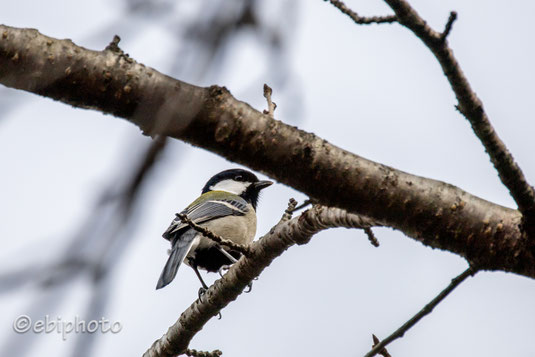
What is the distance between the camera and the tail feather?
4.62 meters

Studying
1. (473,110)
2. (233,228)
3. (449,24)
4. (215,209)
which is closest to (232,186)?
(215,209)

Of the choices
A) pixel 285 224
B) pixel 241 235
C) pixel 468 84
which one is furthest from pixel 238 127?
pixel 241 235

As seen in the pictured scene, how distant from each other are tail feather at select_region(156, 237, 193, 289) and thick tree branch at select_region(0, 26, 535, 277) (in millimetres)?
3149

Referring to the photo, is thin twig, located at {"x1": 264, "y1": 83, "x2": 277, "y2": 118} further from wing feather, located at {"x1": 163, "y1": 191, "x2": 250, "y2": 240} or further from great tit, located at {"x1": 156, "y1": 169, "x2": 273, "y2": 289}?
wing feather, located at {"x1": 163, "y1": 191, "x2": 250, "y2": 240}

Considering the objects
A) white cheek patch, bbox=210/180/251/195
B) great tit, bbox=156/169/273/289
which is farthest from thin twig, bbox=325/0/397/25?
white cheek patch, bbox=210/180/251/195

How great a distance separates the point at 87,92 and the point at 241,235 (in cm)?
439

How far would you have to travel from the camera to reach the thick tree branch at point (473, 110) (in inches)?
59.9

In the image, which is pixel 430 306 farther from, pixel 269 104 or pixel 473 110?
pixel 269 104

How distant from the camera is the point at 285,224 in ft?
10.5

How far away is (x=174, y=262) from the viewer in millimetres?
4820

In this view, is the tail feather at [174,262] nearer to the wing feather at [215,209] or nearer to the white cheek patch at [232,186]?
the wing feather at [215,209]

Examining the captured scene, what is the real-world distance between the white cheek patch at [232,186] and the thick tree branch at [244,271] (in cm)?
316

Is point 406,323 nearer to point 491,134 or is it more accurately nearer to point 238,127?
point 491,134

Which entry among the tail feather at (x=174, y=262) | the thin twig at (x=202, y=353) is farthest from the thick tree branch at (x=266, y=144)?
the tail feather at (x=174, y=262)
